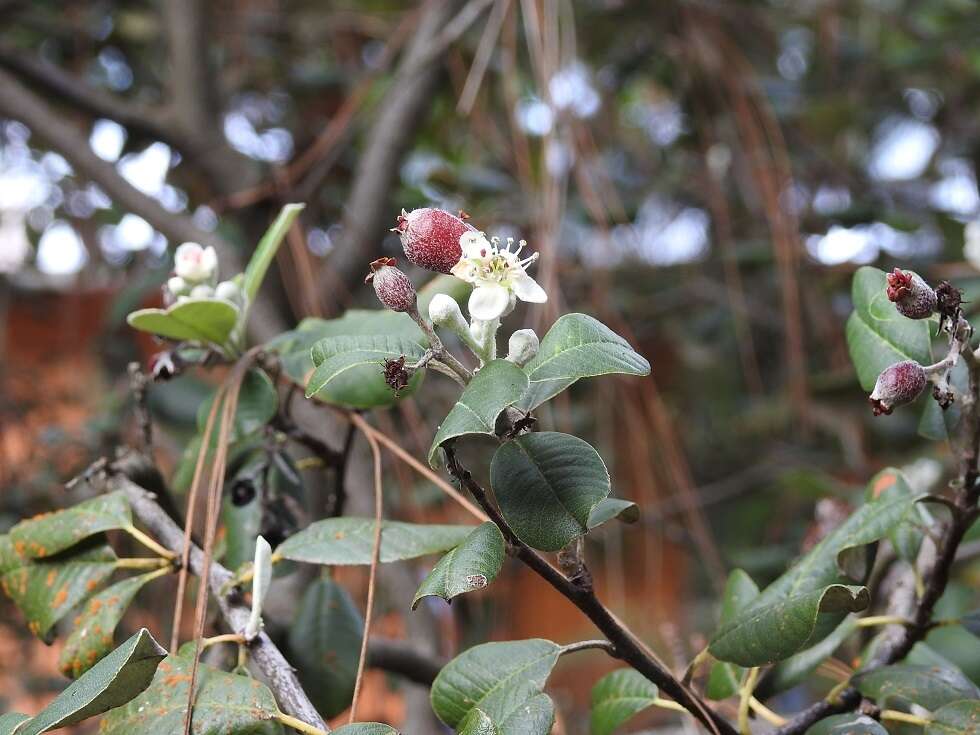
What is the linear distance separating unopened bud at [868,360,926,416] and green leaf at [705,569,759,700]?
16 centimetres

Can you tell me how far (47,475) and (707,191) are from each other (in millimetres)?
1090

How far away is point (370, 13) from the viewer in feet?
5.54

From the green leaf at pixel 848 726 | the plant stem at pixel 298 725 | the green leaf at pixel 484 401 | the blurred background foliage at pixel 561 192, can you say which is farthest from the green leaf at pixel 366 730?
the blurred background foliage at pixel 561 192

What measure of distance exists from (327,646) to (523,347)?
28 centimetres

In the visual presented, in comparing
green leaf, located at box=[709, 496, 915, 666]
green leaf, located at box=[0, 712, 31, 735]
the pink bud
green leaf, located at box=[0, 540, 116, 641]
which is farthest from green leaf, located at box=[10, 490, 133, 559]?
green leaf, located at box=[709, 496, 915, 666]

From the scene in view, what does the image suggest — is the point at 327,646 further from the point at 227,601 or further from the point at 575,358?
the point at 575,358

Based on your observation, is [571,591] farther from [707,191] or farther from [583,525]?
[707,191]

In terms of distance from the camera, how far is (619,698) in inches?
21.9

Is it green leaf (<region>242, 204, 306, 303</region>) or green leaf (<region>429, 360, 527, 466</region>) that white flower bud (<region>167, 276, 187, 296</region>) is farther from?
green leaf (<region>429, 360, 527, 466</region>)

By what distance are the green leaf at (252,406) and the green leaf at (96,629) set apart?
123 millimetres

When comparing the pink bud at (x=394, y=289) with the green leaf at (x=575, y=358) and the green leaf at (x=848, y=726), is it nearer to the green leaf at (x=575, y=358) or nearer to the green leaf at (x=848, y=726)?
the green leaf at (x=575, y=358)

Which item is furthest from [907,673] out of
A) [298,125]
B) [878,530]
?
[298,125]

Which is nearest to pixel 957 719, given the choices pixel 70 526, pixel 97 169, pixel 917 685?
pixel 917 685

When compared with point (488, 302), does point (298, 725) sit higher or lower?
lower
